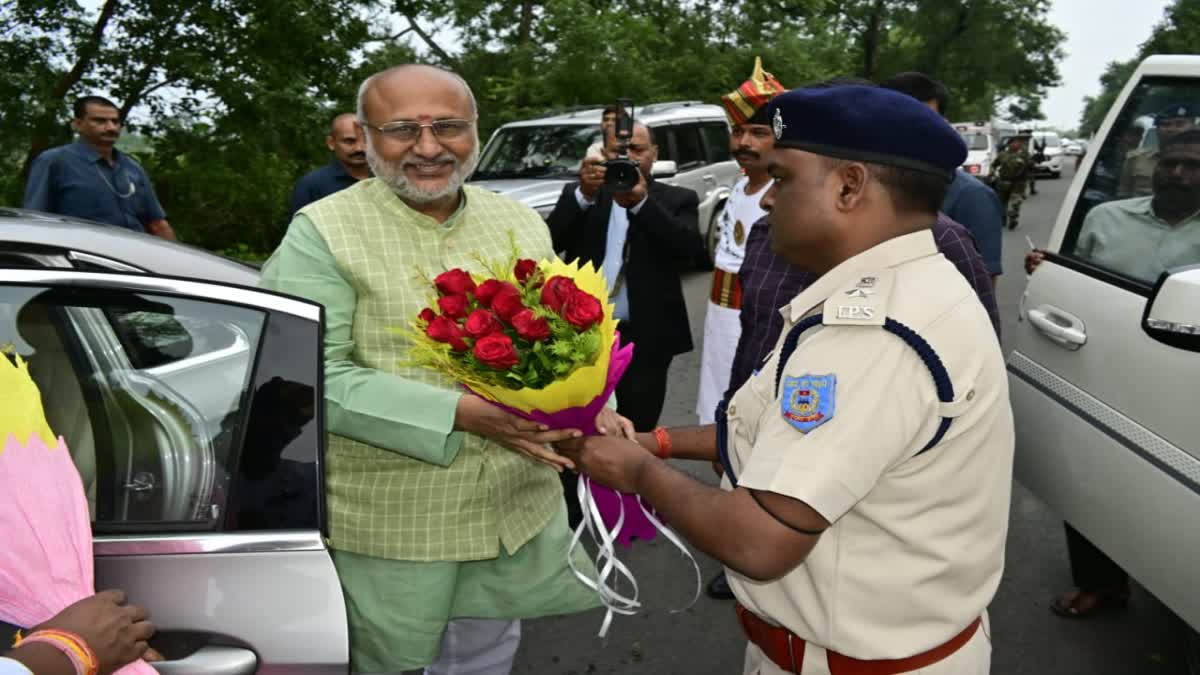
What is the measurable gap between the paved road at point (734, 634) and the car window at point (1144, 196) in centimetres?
142

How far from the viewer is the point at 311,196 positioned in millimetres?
5812

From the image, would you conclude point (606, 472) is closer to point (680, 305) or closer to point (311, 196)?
point (680, 305)

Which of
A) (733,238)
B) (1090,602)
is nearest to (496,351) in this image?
(733,238)

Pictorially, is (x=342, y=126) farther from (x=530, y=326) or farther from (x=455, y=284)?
(x=530, y=326)

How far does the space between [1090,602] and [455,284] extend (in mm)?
3007

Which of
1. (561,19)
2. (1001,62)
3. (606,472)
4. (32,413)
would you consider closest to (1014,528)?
(606,472)

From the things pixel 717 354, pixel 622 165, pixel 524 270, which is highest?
pixel 622 165

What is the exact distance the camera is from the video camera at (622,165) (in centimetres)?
411

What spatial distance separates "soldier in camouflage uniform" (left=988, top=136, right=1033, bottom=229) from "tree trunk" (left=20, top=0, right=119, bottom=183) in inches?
520

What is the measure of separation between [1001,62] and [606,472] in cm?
5088

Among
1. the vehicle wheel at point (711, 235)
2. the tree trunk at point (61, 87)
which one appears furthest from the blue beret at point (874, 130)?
the tree trunk at point (61, 87)

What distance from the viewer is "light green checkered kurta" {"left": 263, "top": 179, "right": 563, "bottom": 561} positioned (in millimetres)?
2049

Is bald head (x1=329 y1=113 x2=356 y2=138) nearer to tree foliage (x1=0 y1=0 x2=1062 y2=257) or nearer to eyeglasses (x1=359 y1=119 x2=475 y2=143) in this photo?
eyeglasses (x1=359 y1=119 x2=475 y2=143)

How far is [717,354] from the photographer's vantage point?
441 cm
